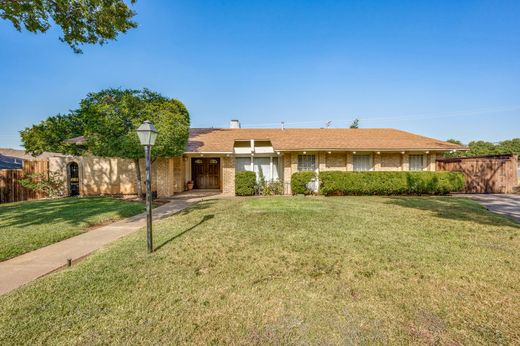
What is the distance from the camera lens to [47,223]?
791cm

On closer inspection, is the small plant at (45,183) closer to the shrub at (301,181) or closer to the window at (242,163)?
the window at (242,163)

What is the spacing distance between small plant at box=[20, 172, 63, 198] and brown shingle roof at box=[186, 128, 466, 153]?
27.1ft

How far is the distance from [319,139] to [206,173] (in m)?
8.52

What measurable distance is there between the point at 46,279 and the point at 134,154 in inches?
342

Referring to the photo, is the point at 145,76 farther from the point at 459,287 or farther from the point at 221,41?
the point at 459,287

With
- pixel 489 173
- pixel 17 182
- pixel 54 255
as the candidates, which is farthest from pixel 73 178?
pixel 489 173

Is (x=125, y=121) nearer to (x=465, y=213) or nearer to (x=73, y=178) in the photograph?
(x=73, y=178)

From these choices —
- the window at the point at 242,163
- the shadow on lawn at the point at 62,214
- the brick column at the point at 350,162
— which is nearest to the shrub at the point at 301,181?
the brick column at the point at 350,162

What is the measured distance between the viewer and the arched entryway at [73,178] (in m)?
15.8

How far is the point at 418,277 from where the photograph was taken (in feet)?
13.2

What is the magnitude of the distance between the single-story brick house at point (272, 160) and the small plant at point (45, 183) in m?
0.50

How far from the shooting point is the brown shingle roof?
604 inches

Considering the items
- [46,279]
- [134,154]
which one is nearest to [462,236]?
[46,279]

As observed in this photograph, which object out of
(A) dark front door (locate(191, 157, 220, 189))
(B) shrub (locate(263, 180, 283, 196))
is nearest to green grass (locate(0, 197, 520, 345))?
(B) shrub (locate(263, 180, 283, 196))
